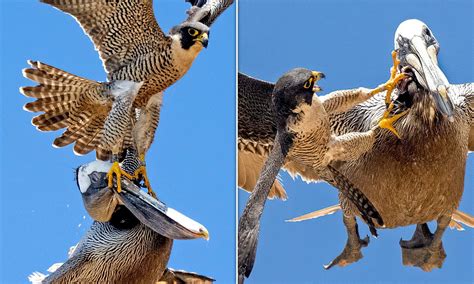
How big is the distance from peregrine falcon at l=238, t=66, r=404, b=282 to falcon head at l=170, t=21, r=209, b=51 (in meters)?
0.42

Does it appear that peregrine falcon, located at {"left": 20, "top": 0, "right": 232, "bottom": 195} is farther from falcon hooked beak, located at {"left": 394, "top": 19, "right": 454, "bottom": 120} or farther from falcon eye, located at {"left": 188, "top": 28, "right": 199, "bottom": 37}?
falcon hooked beak, located at {"left": 394, "top": 19, "right": 454, "bottom": 120}

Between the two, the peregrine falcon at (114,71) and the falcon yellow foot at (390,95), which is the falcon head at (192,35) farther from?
the falcon yellow foot at (390,95)

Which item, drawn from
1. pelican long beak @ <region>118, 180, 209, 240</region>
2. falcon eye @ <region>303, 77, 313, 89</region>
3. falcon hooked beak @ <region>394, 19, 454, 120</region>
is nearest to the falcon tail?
pelican long beak @ <region>118, 180, 209, 240</region>

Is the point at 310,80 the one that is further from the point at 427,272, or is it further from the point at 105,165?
the point at 427,272

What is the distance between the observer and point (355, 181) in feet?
17.3

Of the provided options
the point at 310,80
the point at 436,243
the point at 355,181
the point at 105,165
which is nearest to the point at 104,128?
the point at 105,165

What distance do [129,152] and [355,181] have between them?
3.78 feet

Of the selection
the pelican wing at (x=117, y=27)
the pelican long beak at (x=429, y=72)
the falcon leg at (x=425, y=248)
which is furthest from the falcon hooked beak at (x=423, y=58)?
the pelican wing at (x=117, y=27)

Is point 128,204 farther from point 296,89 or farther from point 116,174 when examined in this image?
point 296,89

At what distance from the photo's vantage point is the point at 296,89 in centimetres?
461

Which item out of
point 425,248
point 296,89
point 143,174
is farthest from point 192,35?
point 425,248

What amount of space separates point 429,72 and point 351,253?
1.20 meters

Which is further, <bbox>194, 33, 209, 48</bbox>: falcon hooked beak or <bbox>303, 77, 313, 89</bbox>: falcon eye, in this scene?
<bbox>194, 33, 209, 48</bbox>: falcon hooked beak

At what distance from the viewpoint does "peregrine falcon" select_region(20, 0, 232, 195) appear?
4902mm
